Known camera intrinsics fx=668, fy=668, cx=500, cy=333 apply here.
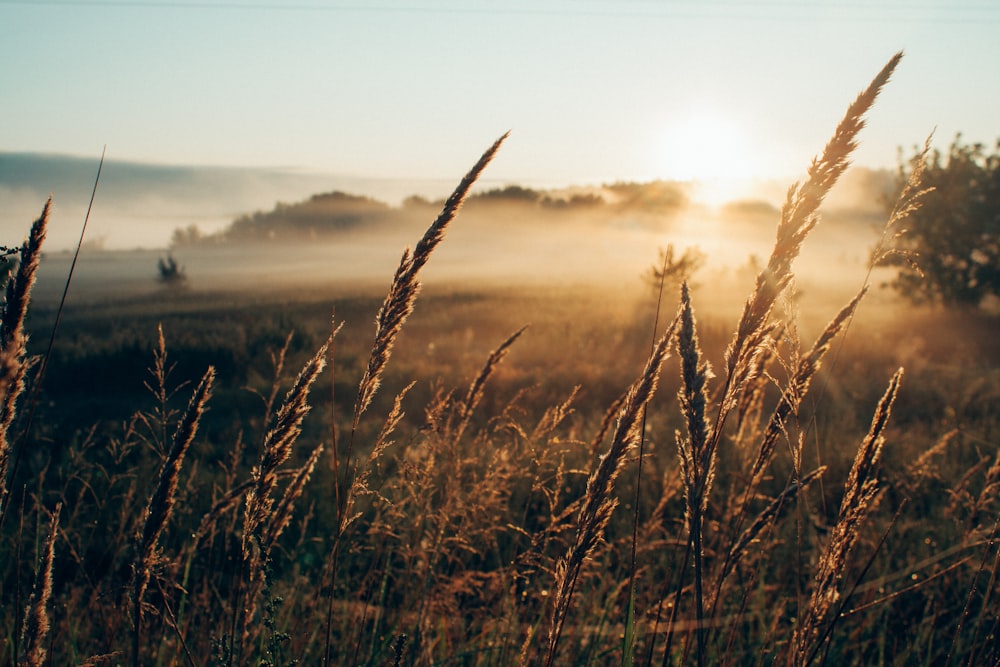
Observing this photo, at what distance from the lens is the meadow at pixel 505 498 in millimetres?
1395

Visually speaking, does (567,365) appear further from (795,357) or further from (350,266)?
(350,266)

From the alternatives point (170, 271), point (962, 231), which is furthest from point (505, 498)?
point (170, 271)

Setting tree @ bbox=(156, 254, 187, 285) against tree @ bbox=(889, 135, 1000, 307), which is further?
tree @ bbox=(156, 254, 187, 285)

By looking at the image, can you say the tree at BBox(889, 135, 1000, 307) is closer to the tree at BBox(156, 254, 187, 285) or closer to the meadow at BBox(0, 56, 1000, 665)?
the meadow at BBox(0, 56, 1000, 665)

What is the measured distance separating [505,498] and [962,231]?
102ft

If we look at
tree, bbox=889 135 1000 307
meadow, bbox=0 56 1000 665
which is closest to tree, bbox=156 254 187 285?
meadow, bbox=0 56 1000 665

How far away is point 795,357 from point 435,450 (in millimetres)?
1278

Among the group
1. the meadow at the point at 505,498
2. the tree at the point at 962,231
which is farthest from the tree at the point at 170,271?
the tree at the point at 962,231

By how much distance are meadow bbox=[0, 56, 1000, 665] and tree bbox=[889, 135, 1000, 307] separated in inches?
506

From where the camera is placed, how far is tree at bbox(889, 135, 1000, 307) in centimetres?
2720

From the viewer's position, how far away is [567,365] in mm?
14672

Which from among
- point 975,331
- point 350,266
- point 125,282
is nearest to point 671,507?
point 975,331

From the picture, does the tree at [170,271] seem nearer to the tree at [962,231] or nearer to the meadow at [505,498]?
the meadow at [505,498]

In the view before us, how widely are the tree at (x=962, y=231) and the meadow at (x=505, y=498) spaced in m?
12.8
